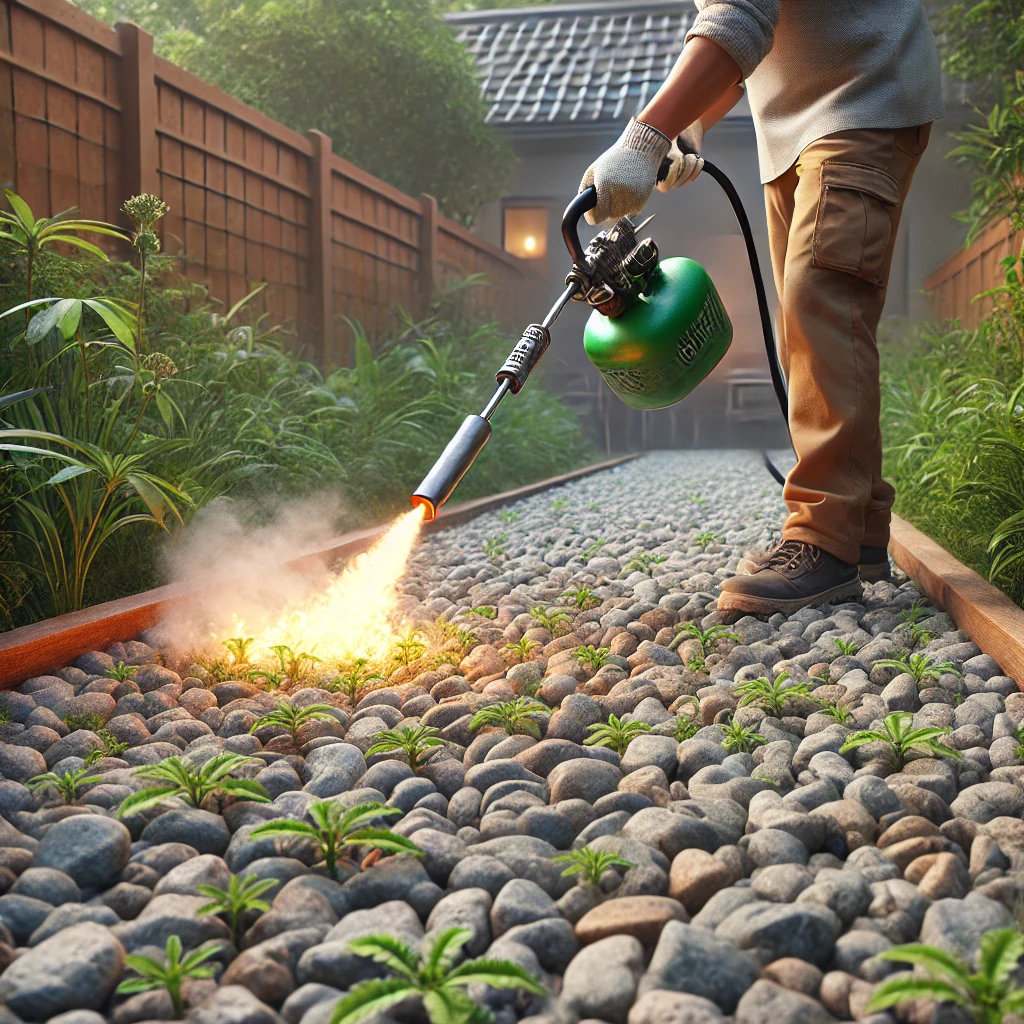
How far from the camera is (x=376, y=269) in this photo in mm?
5770

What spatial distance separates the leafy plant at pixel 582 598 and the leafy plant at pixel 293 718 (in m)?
0.91

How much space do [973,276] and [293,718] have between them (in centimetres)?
518

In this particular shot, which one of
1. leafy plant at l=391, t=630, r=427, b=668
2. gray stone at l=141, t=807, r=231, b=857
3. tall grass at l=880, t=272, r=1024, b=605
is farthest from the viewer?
tall grass at l=880, t=272, r=1024, b=605

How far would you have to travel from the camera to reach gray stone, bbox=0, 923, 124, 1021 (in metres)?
0.81

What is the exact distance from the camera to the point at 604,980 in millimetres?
818

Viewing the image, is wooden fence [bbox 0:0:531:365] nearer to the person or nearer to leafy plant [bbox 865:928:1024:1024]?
the person

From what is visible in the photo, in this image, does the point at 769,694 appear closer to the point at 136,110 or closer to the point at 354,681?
the point at 354,681

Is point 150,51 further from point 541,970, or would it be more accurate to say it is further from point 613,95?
point 613,95

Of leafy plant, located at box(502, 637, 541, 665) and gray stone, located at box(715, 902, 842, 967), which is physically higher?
gray stone, located at box(715, 902, 842, 967)

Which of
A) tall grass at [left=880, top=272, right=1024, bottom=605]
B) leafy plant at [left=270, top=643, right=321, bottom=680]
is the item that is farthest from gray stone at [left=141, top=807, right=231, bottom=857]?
tall grass at [left=880, top=272, right=1024, bottom=605]

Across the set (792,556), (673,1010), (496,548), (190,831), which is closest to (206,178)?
(496,548)

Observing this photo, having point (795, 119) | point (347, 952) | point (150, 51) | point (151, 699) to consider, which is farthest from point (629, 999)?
point (150, 51)

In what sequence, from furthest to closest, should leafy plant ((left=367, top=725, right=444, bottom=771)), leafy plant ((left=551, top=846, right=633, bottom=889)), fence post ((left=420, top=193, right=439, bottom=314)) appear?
fence post ((left=420, top=193, right=439, bottom=314))
leafy plant ((left=367, top=725, right=444, bottom=771))
leafy plant ((left=551, top=846, right=633, bottom=889))

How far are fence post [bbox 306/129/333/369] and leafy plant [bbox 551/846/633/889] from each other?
4.11 meters
